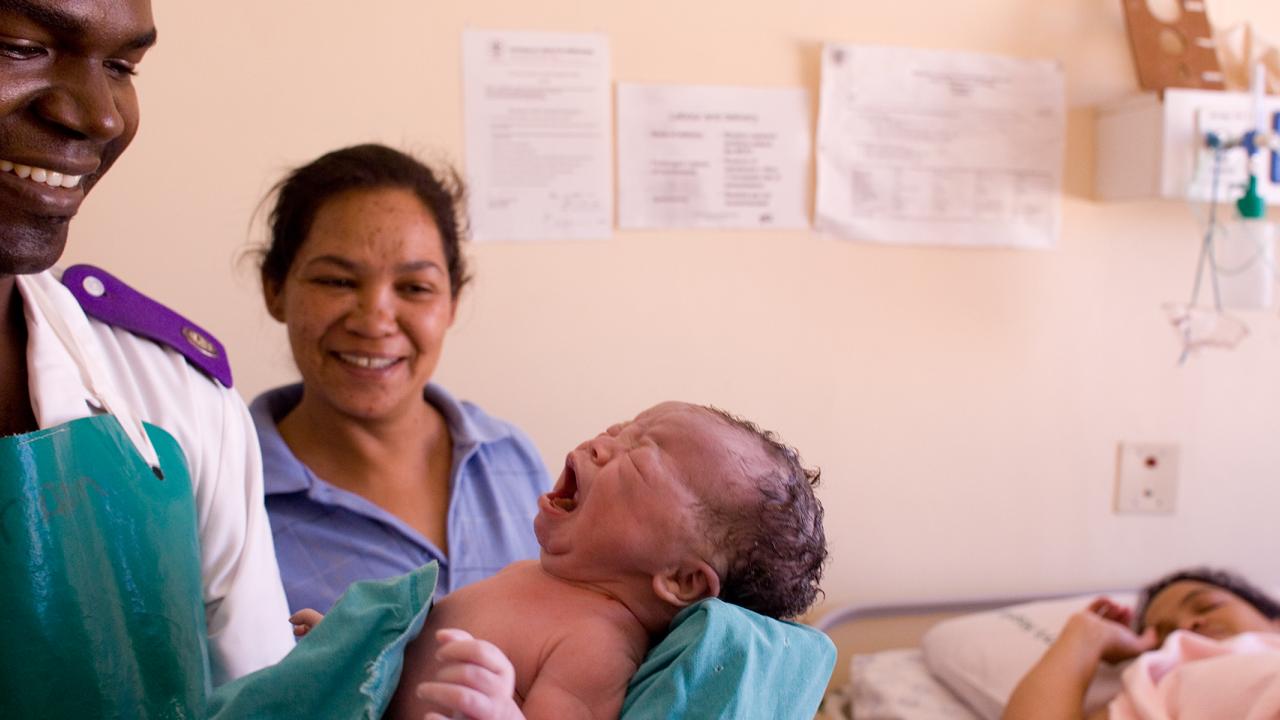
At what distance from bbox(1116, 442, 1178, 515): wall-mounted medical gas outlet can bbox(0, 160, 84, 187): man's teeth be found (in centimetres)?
238

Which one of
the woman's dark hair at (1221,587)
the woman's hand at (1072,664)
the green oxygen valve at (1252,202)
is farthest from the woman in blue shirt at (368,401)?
the green oxygen valve at (1252,202)

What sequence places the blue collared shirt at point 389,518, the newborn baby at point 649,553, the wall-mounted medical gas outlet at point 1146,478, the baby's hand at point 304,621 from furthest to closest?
the wall-mounted medical gas outlet at point 1146,478, the blue collared shirt at point 389,518, the baby's hand at point 304,621, the newborn baby at point 649,553

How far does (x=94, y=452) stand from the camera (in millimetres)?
998

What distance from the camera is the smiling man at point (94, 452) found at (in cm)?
93

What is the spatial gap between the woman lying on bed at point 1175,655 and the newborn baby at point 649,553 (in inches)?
38.4

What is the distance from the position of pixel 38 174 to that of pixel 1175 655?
6.35ft

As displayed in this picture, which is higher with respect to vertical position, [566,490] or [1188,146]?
[1188,146]

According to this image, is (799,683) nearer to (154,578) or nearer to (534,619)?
(534,619)

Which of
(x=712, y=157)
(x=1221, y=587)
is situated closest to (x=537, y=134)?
(x=712, y=157)

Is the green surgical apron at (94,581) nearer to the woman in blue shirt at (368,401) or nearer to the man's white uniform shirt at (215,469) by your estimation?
the man's white uniform shirt at (215,469)

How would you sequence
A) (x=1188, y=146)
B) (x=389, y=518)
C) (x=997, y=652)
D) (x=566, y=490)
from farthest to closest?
(x=1188, y=146), (x=997, y=652), (x=389, y=518), (x=566, y=490)

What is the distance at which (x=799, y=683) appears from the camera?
1022 mm

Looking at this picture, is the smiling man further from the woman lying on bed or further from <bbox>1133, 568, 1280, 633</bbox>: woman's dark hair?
<bbox>1133, 568, 1280, 633</bbox>: woman's dark hair

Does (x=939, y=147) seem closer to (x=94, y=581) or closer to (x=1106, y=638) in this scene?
(x=1106, y=638)
